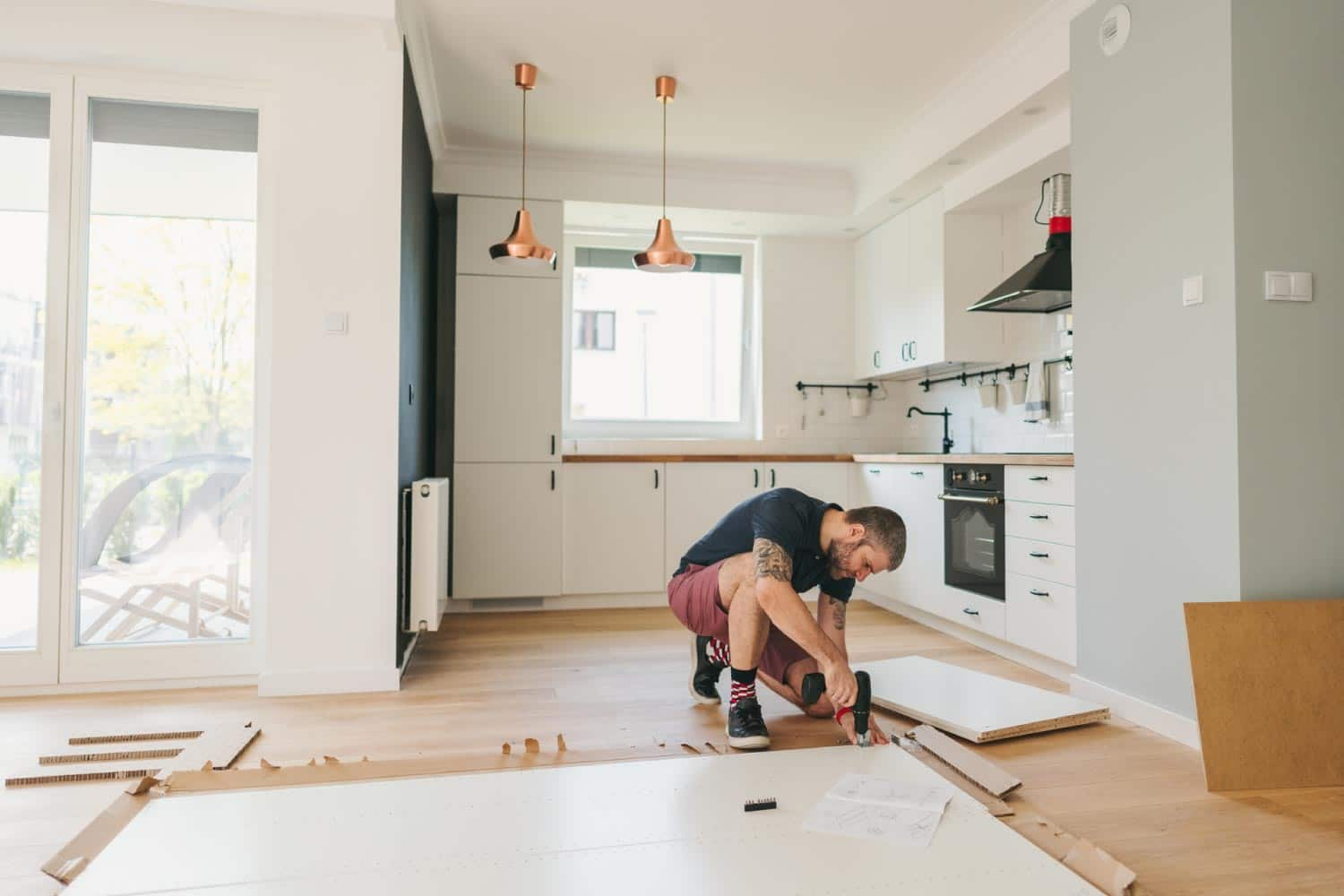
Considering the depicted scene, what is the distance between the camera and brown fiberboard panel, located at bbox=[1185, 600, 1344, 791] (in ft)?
7.09

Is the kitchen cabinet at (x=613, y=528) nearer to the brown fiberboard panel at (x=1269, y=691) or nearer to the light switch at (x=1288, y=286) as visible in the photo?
the brown fiberboard panel at (x=1269, y=691)

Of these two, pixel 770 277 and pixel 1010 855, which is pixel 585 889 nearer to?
pixel 1010 855

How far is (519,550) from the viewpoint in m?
4.64

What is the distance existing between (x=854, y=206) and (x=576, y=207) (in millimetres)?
1691

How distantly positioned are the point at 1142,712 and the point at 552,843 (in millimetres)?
1964

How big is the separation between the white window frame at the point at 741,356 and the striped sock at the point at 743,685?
306 centimetres

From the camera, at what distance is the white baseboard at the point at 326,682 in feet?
9.69

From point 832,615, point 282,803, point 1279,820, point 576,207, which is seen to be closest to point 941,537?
point 832,615

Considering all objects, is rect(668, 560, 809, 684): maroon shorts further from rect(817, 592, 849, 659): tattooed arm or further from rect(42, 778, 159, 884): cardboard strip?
rect(42, 778, 159, 884): cardboard strip

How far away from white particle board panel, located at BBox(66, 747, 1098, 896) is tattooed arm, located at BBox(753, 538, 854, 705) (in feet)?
0.83

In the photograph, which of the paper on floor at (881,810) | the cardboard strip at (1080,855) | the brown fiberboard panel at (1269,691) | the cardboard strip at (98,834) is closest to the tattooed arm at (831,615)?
the paper on floor at (881,810)

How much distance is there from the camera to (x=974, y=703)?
2723 mm

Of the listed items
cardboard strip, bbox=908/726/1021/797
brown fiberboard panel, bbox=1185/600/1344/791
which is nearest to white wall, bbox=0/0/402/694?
cardboard strip, bbox=908/726/1021/797

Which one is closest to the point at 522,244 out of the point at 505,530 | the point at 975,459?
the point at 505,530
